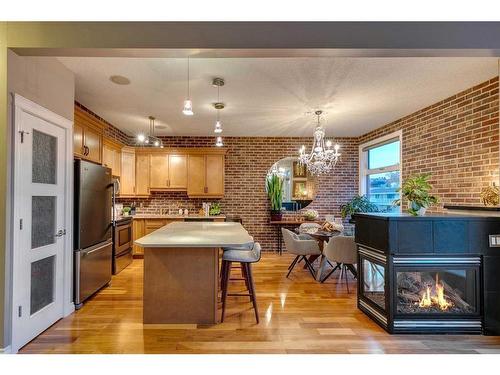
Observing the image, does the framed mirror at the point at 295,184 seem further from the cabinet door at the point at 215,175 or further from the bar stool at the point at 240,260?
the bar stool at the point at 240,260

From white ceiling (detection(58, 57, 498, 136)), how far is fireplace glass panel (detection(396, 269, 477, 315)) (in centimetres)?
210

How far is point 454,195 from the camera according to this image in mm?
3691

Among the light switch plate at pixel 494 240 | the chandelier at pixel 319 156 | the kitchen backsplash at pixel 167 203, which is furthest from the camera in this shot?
the kitchen backsplash at pixel 167 203

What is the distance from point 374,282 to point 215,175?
12.3 feet

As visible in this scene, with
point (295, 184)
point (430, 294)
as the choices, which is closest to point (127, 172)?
point (295, 184)

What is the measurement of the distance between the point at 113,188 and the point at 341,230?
11.5ft

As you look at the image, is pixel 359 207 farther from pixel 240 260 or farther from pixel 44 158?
pixel 44 158

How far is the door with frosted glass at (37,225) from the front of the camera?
2184mm

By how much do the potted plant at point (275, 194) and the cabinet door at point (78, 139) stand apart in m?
3.69

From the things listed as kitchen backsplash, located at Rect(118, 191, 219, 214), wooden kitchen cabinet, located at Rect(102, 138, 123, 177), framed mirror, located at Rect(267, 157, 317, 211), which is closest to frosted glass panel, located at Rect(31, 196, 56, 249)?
wooden kitchen cabinet, located at Rect(102, 138, 123, 177)

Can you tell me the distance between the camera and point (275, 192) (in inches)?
238

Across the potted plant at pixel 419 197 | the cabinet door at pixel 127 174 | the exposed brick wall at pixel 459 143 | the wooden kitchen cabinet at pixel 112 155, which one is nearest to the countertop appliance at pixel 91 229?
the wooden kitchen cabinet at pixel 112 155
